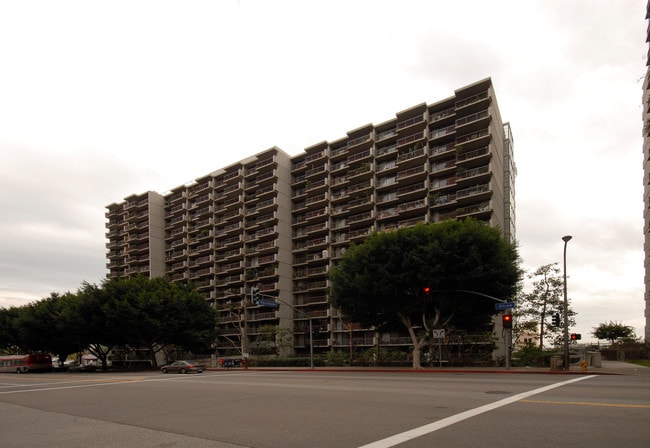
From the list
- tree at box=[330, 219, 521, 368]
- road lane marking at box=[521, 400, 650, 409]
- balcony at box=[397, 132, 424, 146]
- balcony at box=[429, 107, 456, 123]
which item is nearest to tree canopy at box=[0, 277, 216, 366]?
tree at box=[330, 219, 521, 368]

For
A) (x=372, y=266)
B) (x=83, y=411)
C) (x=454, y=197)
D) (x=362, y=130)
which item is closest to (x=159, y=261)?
(x=362, y=130)

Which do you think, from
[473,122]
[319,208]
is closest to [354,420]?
[473,122]

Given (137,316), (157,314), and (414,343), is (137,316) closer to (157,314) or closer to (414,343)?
(157,314)

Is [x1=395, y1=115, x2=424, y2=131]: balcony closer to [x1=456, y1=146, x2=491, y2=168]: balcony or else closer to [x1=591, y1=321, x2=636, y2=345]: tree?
[x1=456, y1=146, x2=491, y2=168]: balcony

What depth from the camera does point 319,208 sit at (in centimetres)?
7175

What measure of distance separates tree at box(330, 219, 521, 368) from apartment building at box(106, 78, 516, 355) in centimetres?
1489

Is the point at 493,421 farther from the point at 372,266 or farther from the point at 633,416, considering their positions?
the point at 372,266

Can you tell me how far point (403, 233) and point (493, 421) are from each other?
83.3ft

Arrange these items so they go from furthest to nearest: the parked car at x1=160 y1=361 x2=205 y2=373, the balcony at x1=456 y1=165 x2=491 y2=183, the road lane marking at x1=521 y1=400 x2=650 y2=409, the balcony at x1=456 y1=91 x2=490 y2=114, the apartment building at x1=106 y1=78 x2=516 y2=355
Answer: the apartment building at x1=106 y1=78 x2=516 y2=355 < the balcony at x1=456 y1=91 x2=490 y2=114 < the balcony at x1=456 y1=165 x2=491 y2=183 < the parked car at x1=160 y1=361 x2=205 y2=373 < the road lane marking at x1=521 y1=400 x2=650 y2=409

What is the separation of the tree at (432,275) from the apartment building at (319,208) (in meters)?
14.9

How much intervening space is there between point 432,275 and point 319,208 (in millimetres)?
41620

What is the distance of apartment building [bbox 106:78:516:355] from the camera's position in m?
56.3

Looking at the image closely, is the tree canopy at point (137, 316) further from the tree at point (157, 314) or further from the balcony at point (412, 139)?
the balcony at point (412, 139)

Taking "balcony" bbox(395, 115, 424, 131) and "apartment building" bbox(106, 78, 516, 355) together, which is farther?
"balcony" bbox(395, 115, 424, 131)
